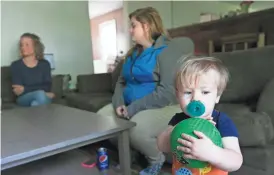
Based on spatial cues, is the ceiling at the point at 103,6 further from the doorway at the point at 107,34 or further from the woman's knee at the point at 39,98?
the woman's knee at the point at 39,98

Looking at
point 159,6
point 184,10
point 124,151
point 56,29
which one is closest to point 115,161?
point 124,151

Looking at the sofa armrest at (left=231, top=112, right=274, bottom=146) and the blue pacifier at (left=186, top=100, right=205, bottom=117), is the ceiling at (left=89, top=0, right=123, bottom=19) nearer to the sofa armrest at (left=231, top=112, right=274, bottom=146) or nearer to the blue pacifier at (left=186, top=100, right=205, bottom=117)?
the sofa armrest at (left=231, top=112, right=274, bottom=146)

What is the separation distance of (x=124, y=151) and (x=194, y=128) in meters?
0.73

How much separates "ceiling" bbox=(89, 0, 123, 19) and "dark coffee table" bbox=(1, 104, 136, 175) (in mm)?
2901

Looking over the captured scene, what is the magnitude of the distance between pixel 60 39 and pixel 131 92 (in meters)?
2.04

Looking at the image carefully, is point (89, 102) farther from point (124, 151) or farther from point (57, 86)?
point (124, 151)

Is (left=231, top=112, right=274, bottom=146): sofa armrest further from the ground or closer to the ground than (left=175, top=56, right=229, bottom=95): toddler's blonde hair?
closer to the ground

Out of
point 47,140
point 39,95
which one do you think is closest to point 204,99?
point 47,140

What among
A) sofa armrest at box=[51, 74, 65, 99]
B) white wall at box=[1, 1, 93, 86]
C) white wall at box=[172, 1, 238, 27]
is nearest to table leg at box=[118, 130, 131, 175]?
sofa armrest at box=[51, 74, 65, 99]

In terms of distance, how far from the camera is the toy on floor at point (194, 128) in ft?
1.87

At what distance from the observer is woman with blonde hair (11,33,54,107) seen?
2234 millimetres

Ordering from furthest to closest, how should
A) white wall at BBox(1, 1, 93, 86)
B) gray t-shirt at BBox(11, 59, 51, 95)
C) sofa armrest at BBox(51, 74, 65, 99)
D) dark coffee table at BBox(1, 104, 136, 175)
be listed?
1. white wall at BBox(1, 1, 93, 86)
2. sofa armrest at BBox(51, 74, 65, 99)
3. gray t-shirt at BBox(11, 59, 51, 95)
4. dark coffee table at BBox(1, 104, 136, 175)

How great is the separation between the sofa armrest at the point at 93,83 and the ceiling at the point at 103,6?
1766mm

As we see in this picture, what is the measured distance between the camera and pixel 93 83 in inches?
103
